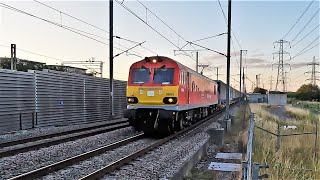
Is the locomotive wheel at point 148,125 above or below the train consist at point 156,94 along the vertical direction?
below

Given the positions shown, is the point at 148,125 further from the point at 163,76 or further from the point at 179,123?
the point at 163,76

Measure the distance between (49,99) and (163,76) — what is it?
7818 mm

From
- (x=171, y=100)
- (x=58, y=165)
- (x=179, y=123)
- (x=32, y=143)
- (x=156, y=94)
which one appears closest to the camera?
(x=58, y=165)

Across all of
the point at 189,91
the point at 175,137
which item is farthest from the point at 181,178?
the point at 189,91

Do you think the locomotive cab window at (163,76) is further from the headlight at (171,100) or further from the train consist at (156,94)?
the headlight at (171,100)

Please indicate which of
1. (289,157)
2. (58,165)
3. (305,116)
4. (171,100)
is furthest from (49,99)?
(305,116)

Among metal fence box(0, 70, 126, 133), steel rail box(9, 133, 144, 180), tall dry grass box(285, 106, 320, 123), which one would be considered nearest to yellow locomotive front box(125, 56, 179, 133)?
steel rail box(9, 133, 144, 180)

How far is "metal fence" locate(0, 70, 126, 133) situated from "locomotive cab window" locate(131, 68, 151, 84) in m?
5.99

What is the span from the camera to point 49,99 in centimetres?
1953

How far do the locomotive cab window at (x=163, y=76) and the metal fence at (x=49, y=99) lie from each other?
7.00 meters

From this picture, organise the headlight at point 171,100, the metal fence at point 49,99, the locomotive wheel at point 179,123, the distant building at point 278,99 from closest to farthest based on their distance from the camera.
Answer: the headlight at point 171,100, the locomotive wheel at point 179,123, the metal fence at point 49,99, the distant building at point 278,99

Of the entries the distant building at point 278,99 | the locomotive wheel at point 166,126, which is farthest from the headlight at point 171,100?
the distant building at point 278,99

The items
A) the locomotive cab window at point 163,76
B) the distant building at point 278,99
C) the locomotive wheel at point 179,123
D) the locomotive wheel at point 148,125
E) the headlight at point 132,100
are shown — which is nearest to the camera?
the locomotive cab window at point 163,76

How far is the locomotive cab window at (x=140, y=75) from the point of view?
49.5 ft
